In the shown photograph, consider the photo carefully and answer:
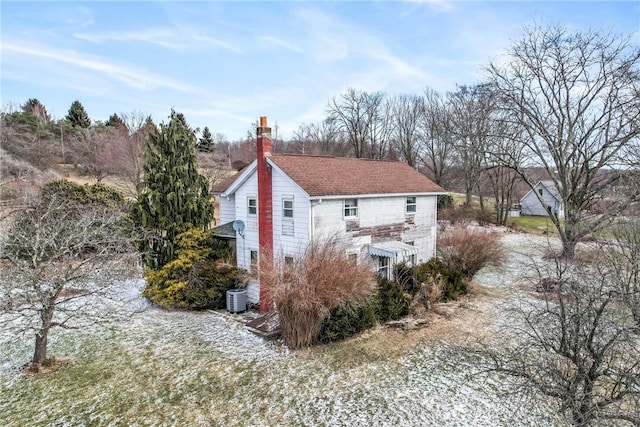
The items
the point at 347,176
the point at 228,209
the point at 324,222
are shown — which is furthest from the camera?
the point at 228,209

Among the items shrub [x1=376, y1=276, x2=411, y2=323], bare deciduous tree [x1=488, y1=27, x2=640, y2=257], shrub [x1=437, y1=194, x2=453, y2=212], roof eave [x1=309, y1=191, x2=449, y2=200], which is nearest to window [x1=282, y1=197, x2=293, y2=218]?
roof eave [x1=309, y1=191, x2=449, y2=200]

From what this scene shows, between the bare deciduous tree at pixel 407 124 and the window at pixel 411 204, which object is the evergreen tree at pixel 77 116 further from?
the window at pixel 411 204

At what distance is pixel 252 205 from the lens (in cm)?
1529

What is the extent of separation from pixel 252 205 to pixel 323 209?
3.36m

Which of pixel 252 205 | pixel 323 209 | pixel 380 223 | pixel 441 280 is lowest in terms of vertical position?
pixel 441 280

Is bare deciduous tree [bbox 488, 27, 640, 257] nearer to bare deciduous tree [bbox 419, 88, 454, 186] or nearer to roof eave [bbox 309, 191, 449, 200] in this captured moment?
roof eave [bbox 309, 191, 449, 200]

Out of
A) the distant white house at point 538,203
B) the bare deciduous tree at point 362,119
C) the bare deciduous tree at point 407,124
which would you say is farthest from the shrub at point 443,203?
the distant white house at point 538,203

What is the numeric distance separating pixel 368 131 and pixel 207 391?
140 ft

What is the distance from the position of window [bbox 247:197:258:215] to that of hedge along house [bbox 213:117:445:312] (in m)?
0.04

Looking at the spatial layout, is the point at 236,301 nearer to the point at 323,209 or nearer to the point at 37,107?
the point at 323,209

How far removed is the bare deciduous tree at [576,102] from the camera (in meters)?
19.3

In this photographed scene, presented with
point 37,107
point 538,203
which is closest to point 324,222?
point 538,203

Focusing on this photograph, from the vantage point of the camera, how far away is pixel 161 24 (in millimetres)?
13062

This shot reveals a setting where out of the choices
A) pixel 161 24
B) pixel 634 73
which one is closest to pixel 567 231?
pixel 634 73
